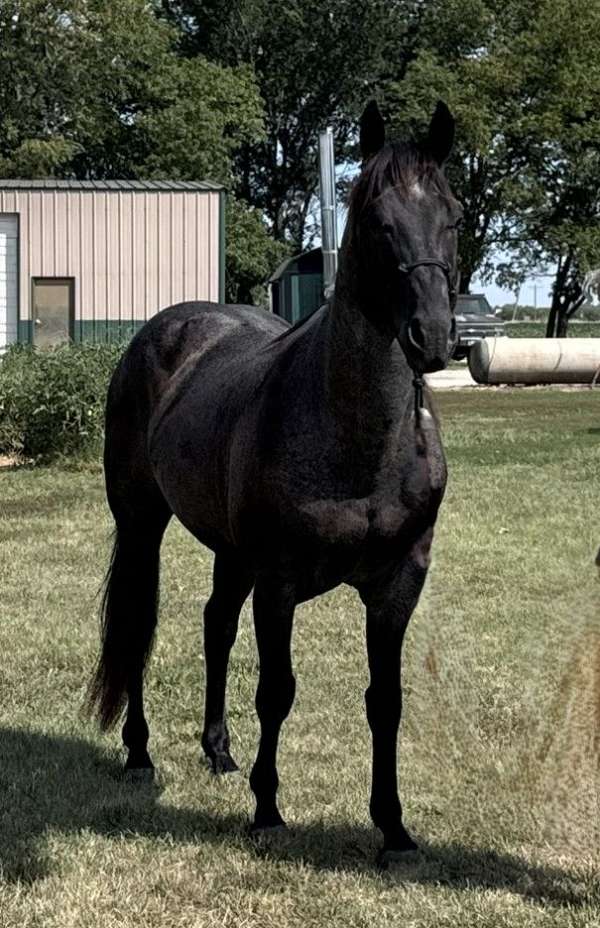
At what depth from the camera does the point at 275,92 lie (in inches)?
1982

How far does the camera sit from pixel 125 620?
16.1 feet

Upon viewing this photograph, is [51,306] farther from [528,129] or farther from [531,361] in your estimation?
[528,129]

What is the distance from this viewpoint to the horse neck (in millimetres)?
3371

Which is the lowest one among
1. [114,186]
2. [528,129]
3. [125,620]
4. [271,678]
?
[125,620]

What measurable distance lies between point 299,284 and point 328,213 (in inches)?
798

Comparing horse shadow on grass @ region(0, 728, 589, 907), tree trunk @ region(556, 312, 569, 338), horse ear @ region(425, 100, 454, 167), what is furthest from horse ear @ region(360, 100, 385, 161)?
tree trunk @ region(556, 312, 569, 338)

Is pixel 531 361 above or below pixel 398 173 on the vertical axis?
below

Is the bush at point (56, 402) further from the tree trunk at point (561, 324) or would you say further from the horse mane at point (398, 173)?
the tree trunk at point (561, 324)

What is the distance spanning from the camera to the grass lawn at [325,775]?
3525 mm

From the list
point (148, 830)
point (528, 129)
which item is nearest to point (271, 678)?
point (148, 830)

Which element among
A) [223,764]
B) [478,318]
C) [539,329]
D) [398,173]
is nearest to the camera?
[398,173]

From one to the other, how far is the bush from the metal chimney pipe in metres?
4.49

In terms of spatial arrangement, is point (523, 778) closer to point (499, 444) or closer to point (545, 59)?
point (499, 444)

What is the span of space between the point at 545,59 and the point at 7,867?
45.0 m
